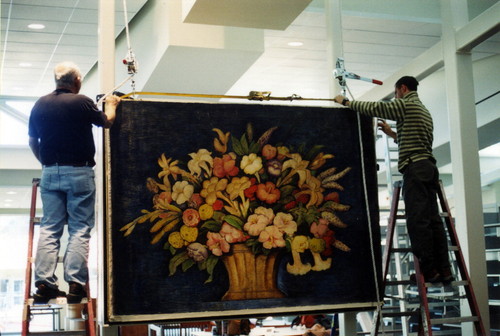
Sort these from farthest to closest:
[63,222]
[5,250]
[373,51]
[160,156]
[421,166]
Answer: [5,250] → [373,51] → [421,166] → [63,222] → [160,156]

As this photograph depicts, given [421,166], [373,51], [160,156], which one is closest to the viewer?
[160,156]

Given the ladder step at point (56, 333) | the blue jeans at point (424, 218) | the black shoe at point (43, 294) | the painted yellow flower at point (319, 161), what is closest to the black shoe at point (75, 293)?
the black shoe at point (43, 294)

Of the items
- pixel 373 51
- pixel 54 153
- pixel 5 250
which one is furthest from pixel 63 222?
pixel 5 250

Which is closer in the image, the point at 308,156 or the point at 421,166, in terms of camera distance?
the point at 308,156

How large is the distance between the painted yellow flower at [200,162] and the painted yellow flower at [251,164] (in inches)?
7.4

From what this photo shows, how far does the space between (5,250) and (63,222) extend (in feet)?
61.0

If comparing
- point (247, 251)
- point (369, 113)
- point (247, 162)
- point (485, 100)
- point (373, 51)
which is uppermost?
point (373, 51)

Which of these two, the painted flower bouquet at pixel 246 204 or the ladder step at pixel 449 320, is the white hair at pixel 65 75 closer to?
the painted flower bouquet at pixel 246 204

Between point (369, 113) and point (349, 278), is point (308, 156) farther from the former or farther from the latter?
point (349, 278)

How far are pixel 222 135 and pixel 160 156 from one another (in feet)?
1.18

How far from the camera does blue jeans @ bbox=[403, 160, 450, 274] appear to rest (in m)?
3.98

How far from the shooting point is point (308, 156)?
145 inches

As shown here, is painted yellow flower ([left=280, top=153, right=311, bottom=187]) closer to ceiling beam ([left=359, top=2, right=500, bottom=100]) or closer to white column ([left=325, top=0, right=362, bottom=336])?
white column ([left=325, top=0, right=362, bottom=336])

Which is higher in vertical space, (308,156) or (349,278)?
(308,156)
